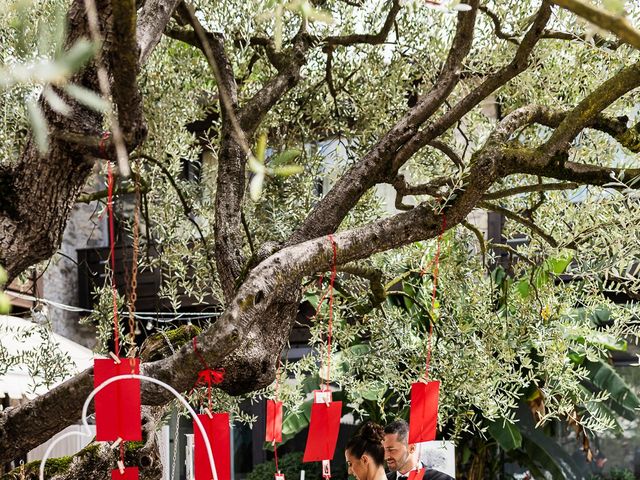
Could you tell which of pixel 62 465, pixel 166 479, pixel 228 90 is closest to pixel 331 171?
pixel 228 90

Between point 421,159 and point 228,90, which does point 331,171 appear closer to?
point 421,159

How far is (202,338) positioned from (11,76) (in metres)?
1.88

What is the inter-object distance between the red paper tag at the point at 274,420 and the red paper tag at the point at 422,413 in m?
0.70

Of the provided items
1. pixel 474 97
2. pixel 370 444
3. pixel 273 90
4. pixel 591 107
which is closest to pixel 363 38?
pixel 273 90

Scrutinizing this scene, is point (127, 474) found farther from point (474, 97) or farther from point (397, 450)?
point (397, 450)

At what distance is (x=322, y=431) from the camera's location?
349cm

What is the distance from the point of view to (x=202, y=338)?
2.79 m

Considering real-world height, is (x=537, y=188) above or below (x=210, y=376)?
above

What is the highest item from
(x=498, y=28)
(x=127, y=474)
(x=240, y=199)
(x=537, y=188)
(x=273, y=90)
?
(x=498, y=28)

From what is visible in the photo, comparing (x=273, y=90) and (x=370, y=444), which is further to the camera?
(x=370, y=444)

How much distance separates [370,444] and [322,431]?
1768mm

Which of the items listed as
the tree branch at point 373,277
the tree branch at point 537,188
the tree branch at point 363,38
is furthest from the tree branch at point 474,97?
the tree branch at point 363,38

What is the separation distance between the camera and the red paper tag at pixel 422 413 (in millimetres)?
3443

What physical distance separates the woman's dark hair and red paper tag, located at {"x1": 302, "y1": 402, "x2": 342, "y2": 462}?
1.67m
